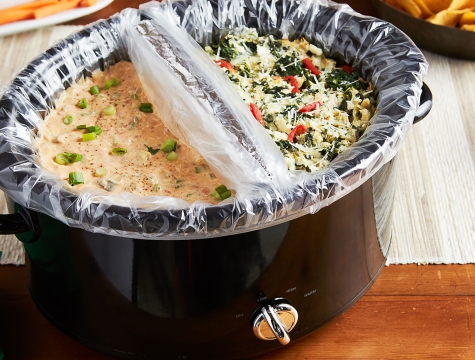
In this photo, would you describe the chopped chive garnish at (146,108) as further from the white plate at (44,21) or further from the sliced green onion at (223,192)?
the white plate at (44,21)

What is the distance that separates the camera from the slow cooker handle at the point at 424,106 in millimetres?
1006

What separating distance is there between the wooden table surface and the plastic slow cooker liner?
30 centimetres

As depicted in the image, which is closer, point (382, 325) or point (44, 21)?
point (382, 325)

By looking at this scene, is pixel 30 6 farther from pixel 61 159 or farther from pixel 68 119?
pixel 61 159

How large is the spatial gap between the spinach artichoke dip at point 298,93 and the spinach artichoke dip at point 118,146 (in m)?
0.14

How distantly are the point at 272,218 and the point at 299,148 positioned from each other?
0.19 metres

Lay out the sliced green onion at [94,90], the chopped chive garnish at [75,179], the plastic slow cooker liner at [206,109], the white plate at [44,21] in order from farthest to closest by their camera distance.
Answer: the white plate at [44,21] < the sliced green onion at [94,90] < the chopped chive garnish at [75,179] < the plastic slow cooker liner at [206,109]

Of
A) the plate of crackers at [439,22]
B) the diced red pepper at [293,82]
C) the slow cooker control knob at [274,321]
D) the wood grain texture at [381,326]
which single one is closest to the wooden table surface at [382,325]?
the wood grain texture at [381,326]

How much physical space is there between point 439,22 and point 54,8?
0.97m

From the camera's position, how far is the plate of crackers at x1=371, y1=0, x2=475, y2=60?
1571 millimetres

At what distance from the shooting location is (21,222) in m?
0.90

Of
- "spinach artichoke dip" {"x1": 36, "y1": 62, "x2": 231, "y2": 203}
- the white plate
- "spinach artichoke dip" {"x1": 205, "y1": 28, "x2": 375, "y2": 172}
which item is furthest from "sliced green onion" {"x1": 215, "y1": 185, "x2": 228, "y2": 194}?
the white plate

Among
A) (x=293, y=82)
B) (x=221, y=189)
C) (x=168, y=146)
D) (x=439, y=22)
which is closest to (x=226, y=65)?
(x=293, y=82)

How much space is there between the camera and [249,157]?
0.91m
